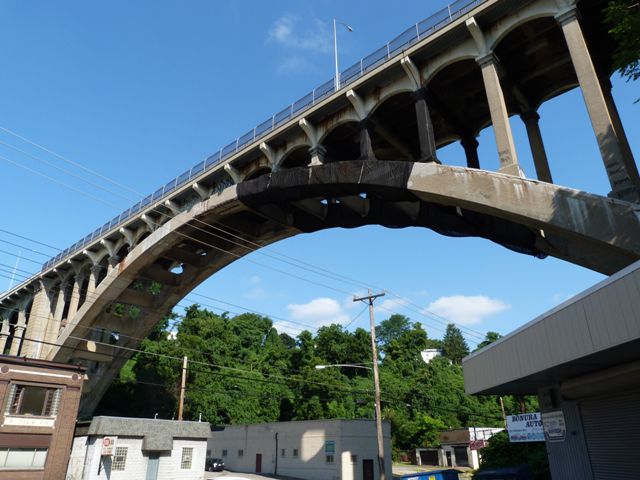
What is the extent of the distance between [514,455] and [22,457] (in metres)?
29.1

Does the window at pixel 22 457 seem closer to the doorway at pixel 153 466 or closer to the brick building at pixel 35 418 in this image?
the brick building at pixel 35 418

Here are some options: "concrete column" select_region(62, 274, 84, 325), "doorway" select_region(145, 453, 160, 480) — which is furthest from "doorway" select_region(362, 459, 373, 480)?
"concrete column" select_region(62, 274, 84, 325)

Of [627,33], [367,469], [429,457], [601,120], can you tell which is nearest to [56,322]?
[367,469]

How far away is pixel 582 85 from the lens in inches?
585

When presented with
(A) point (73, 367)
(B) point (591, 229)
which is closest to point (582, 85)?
(B) point (591, 229)

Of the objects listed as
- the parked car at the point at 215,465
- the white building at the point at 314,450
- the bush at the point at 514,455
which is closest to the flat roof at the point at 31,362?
the parked car at the point at 215,465

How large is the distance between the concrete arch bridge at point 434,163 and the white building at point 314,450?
53.0 feet

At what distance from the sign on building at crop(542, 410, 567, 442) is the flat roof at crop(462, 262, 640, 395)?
102 centimetres

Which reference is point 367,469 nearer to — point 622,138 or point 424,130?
point 424,130

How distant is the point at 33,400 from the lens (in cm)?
2675

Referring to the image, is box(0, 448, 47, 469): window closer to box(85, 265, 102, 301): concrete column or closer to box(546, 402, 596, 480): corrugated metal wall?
box(85, 265, 102, 301): concrete column

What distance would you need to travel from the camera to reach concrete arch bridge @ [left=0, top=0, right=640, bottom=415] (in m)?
14.3

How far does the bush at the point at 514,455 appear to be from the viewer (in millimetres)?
24016

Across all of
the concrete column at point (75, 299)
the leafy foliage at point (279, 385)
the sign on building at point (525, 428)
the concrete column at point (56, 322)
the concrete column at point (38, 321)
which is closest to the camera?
the sign on building at point (525, 428)
